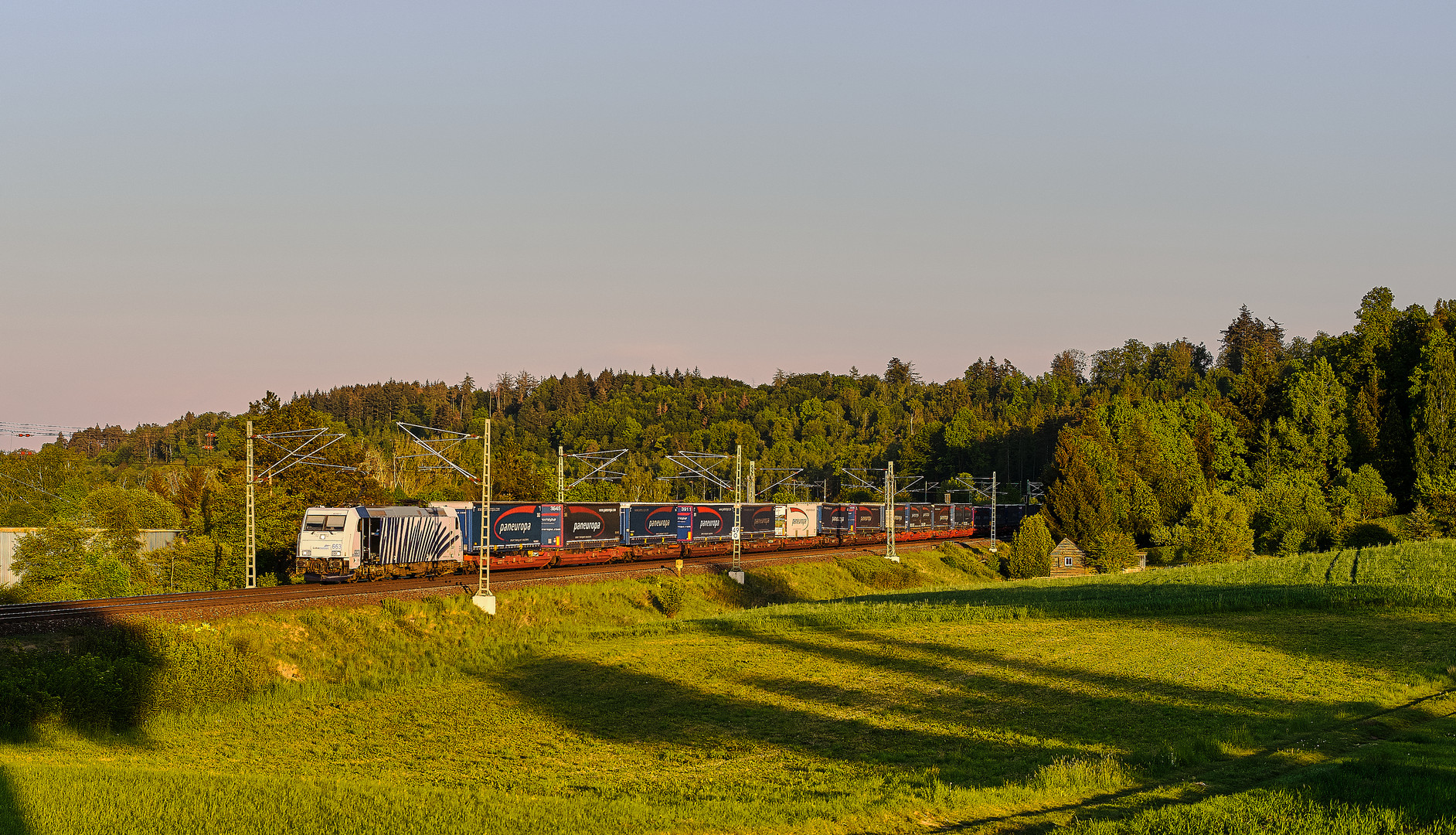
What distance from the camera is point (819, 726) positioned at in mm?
22969

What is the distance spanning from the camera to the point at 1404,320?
10106 centimetres

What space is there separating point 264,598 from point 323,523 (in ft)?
34.9

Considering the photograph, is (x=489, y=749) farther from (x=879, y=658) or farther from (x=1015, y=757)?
(x=879, y=658)

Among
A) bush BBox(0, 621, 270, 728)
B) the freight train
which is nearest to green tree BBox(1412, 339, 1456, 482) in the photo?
the freight train

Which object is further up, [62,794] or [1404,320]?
[1404,320]

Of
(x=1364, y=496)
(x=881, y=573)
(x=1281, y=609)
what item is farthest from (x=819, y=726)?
(x=1364, y=496)

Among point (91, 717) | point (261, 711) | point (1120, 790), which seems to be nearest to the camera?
point (1120, 790)

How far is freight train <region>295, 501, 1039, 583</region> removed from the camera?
4819 cm

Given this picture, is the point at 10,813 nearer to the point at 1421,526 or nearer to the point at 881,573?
the point at 881,573

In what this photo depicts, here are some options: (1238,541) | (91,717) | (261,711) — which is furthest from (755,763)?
(1238,541)

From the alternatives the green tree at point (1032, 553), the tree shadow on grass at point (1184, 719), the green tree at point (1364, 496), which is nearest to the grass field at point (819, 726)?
the tree shadow on grass at point (1184, 719)

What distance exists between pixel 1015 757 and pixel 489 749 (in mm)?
11344

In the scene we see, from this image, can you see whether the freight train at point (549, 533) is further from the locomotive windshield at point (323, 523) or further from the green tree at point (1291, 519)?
the green tree at point (1291, 519)

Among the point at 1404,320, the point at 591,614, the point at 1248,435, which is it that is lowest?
the point at 591,614
